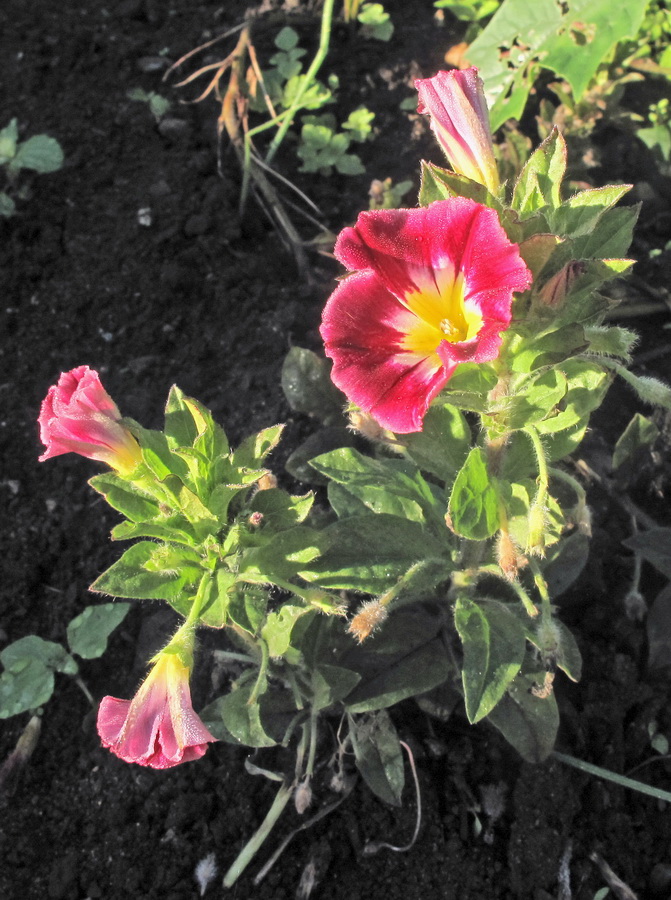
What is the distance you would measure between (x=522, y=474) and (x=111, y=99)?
2.38 meters

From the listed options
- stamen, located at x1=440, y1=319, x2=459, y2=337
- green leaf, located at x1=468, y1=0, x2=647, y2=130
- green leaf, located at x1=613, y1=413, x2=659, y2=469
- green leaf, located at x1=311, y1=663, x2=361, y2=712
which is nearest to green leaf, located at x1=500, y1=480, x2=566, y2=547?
stamen, located at x1=440, y1=319, x2=459, y2=337

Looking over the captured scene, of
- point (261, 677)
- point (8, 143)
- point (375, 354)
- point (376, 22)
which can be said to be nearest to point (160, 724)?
point (261, 677)

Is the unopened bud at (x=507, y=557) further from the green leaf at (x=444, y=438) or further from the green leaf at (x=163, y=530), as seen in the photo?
the green leaf at (x=163, y=530)

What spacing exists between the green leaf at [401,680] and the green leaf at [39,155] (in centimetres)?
203

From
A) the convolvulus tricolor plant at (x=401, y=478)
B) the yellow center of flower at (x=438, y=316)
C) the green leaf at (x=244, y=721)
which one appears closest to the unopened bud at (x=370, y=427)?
the convolvulus tricolor plant at (x=401, y=478)

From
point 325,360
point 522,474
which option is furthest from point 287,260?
point 522,474

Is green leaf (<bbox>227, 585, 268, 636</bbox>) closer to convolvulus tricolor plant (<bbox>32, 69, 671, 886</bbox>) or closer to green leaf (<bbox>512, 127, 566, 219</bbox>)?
convolvulus tricolor plant (<bbox>32, 69, 671, 886</bbox>)

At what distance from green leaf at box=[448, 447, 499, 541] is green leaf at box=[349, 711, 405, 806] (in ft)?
2.02

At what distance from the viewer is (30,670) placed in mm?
2209

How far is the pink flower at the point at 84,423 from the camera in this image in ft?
4.83

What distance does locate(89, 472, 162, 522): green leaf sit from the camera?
5.10ft

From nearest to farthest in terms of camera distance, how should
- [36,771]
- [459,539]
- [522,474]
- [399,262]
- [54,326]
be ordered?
[399,262]
[522,474]
[459,539]
[36,771]
[54,326]

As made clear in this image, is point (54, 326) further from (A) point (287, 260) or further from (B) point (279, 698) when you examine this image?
(B) point (279, 698)

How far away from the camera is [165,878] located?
1.98 metres
